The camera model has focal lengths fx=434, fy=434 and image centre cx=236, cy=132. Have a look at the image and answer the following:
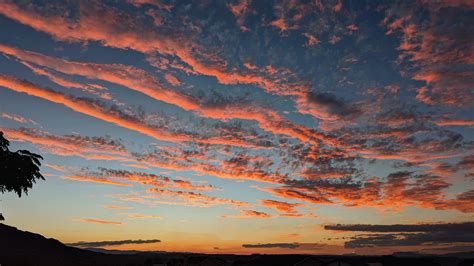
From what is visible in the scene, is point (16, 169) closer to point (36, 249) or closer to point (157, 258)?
point (157, 258)

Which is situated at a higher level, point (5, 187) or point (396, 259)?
point (5, 187)

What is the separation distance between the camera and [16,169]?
3875cm

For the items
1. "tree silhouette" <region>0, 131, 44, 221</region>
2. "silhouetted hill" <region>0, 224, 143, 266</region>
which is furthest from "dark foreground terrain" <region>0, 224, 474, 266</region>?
"tree silhouette" <region>0, 131, 44, 221</region>

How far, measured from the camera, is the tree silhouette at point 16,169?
3825 cm

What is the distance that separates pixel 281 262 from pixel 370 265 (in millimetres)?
13993

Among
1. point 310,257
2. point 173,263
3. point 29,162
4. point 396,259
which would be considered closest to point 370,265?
point 396,259

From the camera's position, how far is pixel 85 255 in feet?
346

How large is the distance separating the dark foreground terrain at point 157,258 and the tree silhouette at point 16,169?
16.4 metres

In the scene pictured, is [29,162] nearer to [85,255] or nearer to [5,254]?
[5,254]

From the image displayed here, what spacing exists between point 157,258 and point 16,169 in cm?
3913

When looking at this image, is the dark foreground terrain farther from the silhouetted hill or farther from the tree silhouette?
the tree silhouette

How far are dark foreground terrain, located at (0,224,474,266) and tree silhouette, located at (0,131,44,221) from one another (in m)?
16.4

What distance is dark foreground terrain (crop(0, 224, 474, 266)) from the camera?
6194 cm

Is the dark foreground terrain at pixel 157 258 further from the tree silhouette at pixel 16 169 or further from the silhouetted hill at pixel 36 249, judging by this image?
the tree silhouette at pixel 16 169
